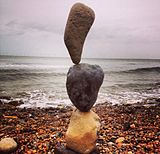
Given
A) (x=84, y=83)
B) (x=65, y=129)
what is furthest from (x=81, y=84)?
(x=65, y=129)

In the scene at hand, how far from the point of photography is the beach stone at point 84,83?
12.0 ft

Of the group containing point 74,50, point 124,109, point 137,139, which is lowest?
point 124,109

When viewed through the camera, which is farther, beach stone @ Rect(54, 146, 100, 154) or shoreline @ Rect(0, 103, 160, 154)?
shoreline @ Rect(0, 103, 160, 154)

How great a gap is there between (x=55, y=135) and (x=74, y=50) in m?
2.69

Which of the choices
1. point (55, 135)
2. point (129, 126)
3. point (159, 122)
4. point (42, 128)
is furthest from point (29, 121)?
point (159, 122)

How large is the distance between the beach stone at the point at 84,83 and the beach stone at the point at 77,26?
0.35m

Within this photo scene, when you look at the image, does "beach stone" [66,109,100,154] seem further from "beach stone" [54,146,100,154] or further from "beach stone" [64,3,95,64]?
"beach stone" [64,3,95,64]

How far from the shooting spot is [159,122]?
6949 mm

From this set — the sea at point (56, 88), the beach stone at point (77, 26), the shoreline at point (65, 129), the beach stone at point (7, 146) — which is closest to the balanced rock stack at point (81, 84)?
the beach stone at point (77, 26)

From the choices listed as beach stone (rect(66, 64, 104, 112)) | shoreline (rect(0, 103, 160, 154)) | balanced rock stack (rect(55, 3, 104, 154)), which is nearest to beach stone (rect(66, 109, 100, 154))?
balanced rock stack (rect(55, 3, 104, 154))

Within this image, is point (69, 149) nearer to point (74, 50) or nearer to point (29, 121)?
point (74, 50)

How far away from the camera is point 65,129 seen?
20.1ft

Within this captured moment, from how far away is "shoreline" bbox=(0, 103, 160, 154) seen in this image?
4.74m

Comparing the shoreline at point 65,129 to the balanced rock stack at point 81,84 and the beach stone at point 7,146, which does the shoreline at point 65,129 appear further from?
the balanced rock stack at point 81,84
